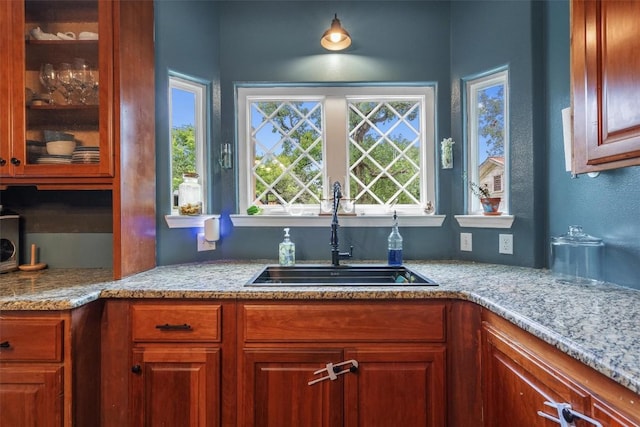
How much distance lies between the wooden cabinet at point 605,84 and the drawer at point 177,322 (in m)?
1.42

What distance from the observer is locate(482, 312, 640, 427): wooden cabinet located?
0.67 meters

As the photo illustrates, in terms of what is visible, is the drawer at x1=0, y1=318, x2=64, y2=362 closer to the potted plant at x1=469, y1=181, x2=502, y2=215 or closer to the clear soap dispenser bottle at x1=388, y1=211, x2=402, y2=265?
the clear soap dispenser bottle at x1=388, y1=211, x2=402, y2=265

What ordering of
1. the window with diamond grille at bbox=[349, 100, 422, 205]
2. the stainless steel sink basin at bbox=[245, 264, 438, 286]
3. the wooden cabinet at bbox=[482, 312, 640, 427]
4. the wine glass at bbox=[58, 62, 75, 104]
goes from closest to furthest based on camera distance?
the wooden cabinet at bbox=[482, 312, 640, 427]
the wine glass at bbox=[58, 62, 75, 104]
the stainless steel sink basin at bbox=[245, 264, 438, 286]
the window with diamond grille at bbox=[349, 100, 422, 205]

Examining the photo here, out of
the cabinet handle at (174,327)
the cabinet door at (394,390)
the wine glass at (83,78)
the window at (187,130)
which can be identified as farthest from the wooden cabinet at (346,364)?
the wine glass at (83,78)

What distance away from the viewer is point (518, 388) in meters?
0.97

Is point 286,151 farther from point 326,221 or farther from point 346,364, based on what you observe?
point 346,364

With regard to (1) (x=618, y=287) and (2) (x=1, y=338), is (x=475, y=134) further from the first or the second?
(2) (x=1, y=338)

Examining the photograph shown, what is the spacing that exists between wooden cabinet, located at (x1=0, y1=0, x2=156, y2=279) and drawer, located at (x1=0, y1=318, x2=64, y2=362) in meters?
0.32

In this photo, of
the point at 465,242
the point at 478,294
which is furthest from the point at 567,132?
the point at 478,294

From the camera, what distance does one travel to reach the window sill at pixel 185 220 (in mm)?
1751

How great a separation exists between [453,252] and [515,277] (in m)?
0.51

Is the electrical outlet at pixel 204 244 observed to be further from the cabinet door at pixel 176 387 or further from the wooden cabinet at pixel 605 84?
the wooden cabinet at pixel 605 84

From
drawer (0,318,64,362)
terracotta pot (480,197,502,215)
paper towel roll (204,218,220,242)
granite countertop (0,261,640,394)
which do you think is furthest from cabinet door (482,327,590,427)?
drawer (0,318,64,362)

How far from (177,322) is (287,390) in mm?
521
